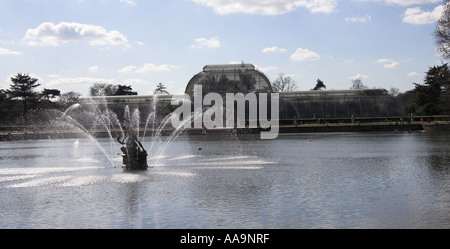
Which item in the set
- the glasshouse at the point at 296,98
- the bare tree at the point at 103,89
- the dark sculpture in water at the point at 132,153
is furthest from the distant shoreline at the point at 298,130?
the bare tree at the point at 103,89

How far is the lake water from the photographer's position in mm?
13578

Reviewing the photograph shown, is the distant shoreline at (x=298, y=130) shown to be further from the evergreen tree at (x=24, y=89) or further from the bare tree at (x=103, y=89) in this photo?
the bare tree at (x=103, y=89)

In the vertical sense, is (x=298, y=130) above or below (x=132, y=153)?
below

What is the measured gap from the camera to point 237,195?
17.3 metres

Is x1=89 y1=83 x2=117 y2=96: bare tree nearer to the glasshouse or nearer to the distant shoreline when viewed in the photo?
the glasshouse

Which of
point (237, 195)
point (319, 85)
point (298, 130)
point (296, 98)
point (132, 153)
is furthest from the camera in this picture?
point (319, 85)

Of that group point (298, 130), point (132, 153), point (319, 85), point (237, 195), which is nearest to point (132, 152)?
point (132, 153)

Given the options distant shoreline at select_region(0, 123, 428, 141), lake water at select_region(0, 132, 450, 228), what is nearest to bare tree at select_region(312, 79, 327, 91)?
distant shoreline at select_region(0, 123, 428, 141)

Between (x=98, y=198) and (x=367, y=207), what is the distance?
347 inches

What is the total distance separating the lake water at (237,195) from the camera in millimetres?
13578

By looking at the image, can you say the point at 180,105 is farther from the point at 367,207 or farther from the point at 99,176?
the point at 367,207

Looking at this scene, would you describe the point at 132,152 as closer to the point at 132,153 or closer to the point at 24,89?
the point at 132,153
